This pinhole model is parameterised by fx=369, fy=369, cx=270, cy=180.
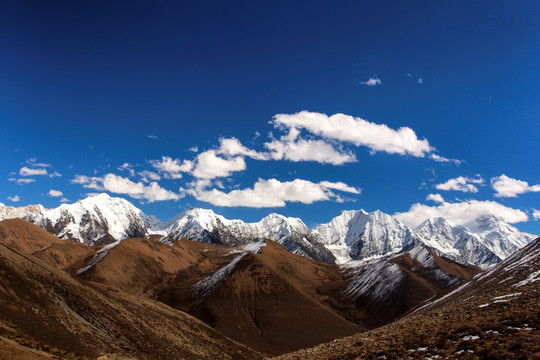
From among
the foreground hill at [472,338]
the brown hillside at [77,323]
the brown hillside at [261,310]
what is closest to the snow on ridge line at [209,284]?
the brown hillside at [261,310]

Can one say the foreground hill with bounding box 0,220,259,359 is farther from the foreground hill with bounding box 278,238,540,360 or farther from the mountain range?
the foreground hill with bounding box 278,238,540,360

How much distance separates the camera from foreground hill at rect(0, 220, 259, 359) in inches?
1310

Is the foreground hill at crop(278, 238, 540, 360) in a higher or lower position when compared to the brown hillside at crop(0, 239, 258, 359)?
higher

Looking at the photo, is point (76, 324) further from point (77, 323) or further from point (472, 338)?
point (472, 338)

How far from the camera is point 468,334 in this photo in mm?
23125

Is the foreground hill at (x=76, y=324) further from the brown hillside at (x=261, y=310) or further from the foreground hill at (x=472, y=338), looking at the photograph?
the brown hillside at (x=261, y=310)

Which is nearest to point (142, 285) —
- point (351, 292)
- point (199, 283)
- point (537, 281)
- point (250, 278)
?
point (199, 283)

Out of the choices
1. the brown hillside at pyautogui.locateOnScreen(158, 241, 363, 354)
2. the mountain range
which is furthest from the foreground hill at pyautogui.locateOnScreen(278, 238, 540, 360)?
the brown hillside at pyautogui.locateOnScreen(158, 241, 363, 354)

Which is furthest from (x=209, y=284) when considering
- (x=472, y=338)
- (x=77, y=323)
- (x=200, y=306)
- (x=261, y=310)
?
(x=472, y=338)

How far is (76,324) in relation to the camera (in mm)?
40812

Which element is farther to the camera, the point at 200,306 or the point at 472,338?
the point at 200,306

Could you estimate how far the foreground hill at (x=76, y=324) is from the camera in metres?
33.3

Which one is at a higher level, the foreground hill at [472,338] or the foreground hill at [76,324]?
the foreground hill at [472,338]

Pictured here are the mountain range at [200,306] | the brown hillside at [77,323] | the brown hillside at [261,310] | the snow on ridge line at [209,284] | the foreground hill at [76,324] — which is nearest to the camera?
the foreground hill at [76,324]
